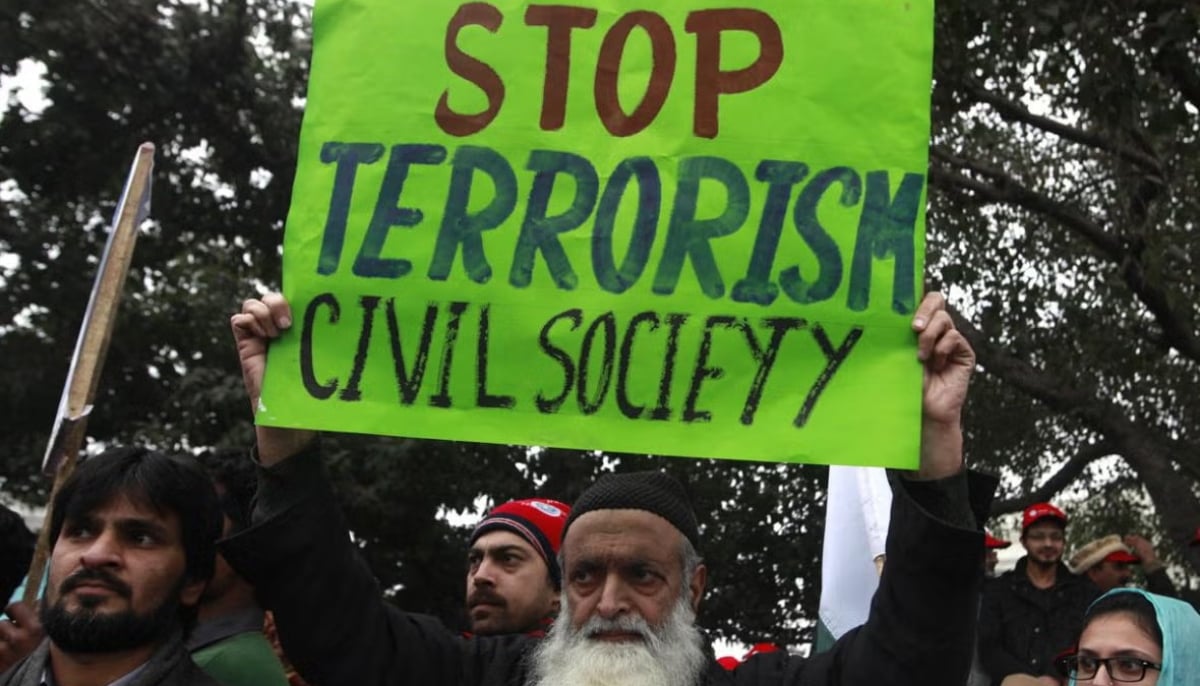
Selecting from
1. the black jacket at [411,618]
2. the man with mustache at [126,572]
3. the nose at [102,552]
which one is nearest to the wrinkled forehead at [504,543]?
the man with mustache at [126,572]

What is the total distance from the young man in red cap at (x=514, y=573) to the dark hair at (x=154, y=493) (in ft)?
3.77

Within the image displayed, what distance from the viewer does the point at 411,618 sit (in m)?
2.71

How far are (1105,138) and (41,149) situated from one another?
306 inches

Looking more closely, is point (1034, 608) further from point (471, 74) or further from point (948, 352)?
point (471, 74)

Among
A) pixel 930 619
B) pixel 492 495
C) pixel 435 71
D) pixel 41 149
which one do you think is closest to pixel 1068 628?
pixel 930 619

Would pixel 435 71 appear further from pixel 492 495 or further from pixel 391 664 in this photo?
pixel 492 495

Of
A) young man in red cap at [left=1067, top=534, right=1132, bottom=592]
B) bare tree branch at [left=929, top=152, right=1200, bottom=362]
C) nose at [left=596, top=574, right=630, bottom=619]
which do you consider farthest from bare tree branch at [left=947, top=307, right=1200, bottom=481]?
nose at [left=596, top=574, right=630, bottom=619]

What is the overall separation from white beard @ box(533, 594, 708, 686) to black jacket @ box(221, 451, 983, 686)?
0.07 metres

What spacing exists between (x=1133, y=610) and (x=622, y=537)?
135 centimetres

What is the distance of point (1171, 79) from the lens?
28.9 ft

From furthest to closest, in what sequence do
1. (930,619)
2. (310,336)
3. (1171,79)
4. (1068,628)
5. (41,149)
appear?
1. (41,149)
2. (1171,79)
3. (1068,628)
4. (310,336)
5. (930,619)

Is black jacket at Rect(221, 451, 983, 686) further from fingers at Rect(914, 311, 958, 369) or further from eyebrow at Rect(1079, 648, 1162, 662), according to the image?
eyebrow at Rect(1079, 648, 1162, 662)

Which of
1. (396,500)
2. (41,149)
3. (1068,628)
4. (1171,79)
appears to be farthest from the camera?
(41,149)

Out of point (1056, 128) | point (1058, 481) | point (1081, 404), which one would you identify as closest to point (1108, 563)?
point (1081, 404)
